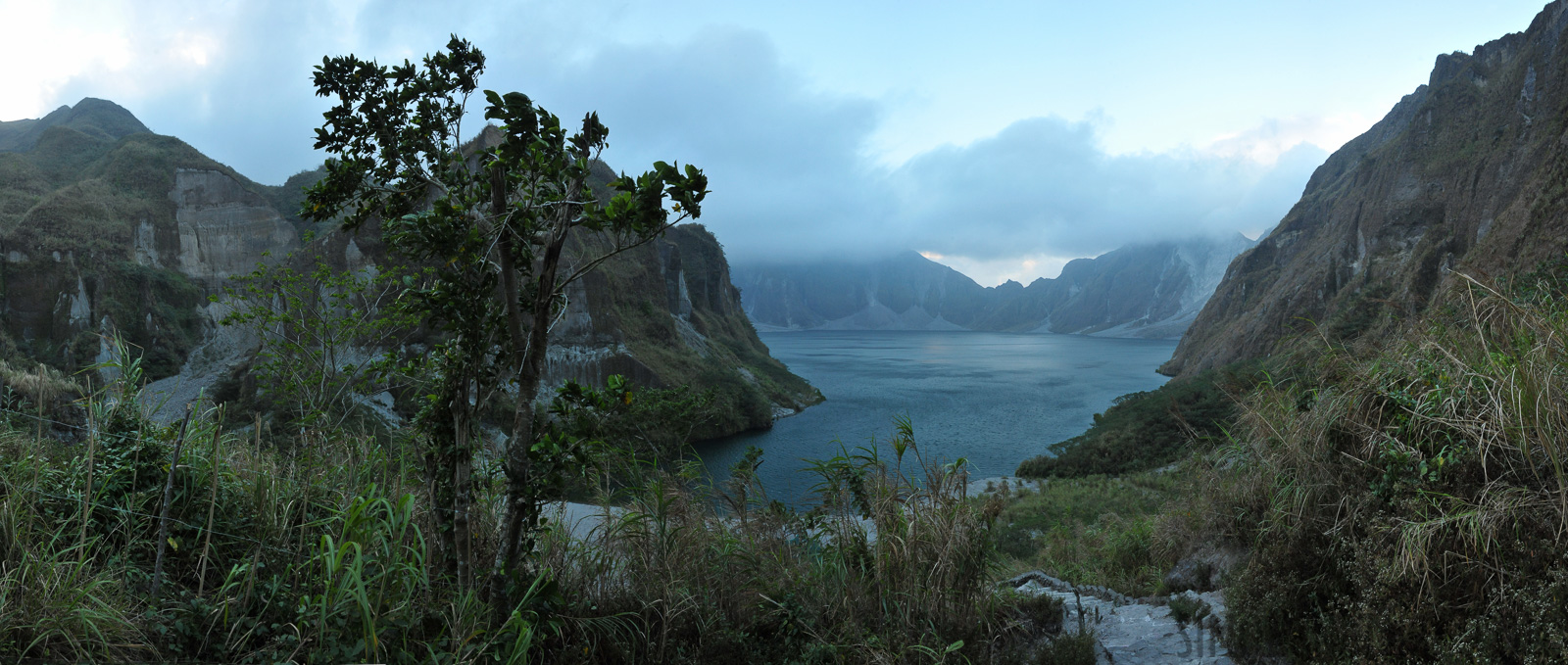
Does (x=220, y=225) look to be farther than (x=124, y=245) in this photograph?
Yes

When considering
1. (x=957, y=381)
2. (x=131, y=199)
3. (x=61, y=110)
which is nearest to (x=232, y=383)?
(x=131, y=199)

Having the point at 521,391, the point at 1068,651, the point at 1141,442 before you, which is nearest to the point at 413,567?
the point at 521,391

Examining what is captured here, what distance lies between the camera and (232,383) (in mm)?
31875

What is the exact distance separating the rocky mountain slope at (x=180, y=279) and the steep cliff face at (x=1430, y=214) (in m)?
36.7

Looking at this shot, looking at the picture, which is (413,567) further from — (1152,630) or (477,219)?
(1152,630)

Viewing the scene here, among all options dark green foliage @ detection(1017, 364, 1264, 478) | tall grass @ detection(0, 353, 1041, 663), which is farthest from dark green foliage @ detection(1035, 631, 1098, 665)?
dark green foliage @ detection(1017, 364, 1264, 478)

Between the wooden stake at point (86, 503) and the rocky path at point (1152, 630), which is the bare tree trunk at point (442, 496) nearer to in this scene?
the wooden stake at point (86, 503)

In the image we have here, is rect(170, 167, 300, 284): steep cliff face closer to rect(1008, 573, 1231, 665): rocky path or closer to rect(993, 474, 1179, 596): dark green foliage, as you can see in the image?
rect(993, 474, 1179, 596): dark green foliage

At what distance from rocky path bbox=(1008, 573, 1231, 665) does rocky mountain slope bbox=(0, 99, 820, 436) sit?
35.8 meters

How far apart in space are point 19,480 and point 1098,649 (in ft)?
21.8

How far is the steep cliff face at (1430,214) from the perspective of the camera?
99.0 ft

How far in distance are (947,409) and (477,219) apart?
49.2 m

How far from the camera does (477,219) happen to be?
3.44 m

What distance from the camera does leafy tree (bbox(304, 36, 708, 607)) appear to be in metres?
3.17
